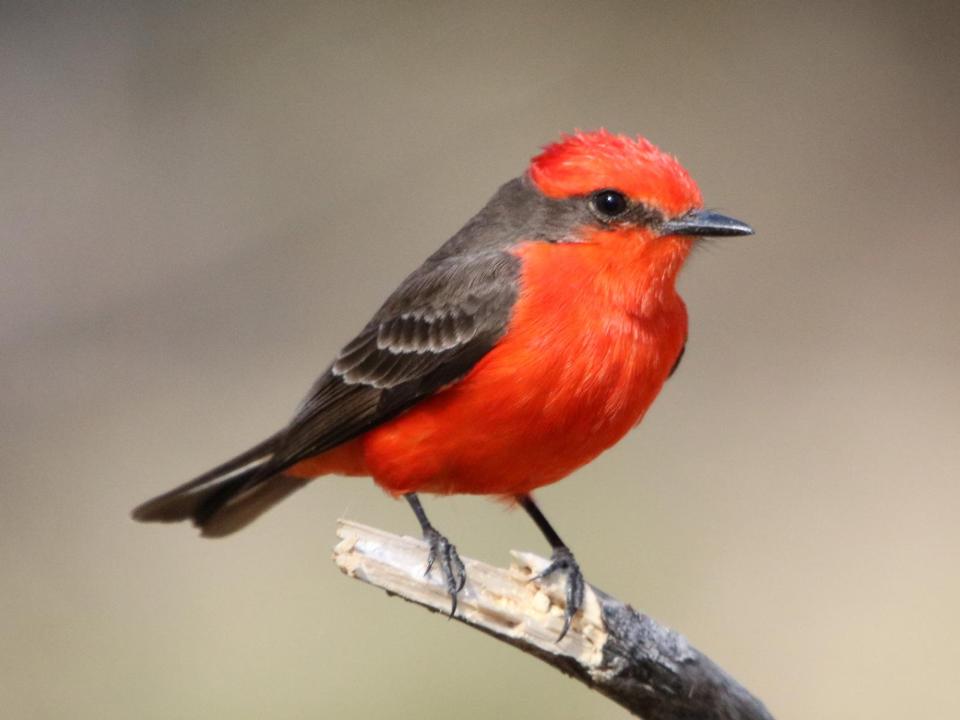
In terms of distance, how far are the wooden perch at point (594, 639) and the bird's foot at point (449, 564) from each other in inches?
1.0

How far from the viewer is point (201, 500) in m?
5.23

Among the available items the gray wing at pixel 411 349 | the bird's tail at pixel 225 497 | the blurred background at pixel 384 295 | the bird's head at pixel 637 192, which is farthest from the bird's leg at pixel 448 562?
the blurred background at pixel 384 295

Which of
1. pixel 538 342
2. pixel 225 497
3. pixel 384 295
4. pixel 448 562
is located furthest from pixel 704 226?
pixel 384 295

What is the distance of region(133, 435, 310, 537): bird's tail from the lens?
5.16 m

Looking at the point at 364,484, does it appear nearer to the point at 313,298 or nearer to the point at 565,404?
the point at 313,298

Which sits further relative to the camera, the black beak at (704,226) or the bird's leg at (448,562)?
the black beak at (704,226)

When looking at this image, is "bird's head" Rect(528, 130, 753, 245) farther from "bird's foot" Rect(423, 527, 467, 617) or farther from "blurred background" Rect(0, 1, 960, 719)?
"blurred background" Rect(0, 1, 960, 719)

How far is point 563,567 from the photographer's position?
4484 millimetres

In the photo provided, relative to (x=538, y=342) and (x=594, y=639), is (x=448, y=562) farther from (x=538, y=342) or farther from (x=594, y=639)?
(x=538, y=342)

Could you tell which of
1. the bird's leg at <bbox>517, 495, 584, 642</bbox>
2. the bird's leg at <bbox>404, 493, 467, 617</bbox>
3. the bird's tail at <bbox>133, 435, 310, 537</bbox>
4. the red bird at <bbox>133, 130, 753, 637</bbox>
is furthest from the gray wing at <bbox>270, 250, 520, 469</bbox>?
the bird's leg at <bbox>517, 495, 584, 642</bbox>

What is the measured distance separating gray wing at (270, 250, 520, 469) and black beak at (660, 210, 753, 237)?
0.48 metres

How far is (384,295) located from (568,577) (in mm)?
4696

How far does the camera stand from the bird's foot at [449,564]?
4.12 meters

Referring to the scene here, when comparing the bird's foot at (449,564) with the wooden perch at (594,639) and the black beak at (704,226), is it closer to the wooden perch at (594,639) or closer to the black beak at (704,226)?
the wooden perch at (594,639)
